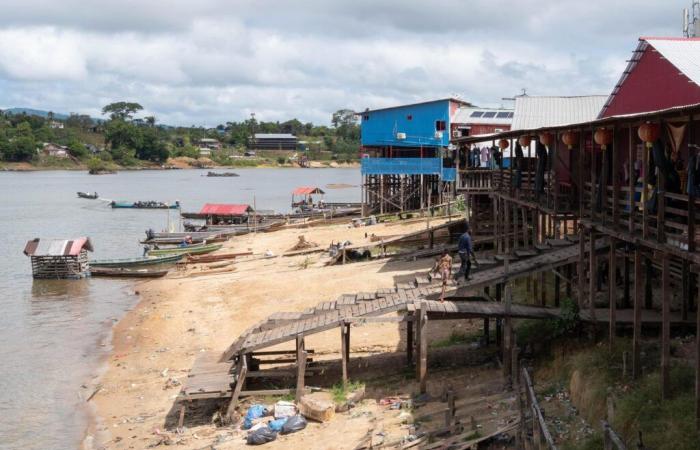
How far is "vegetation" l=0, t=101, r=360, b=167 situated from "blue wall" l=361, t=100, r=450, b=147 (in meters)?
109

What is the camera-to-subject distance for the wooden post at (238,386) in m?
Answer: 16.7

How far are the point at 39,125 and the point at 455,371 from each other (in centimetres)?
16415

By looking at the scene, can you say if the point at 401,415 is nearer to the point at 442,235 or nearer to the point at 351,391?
the point at 351,391

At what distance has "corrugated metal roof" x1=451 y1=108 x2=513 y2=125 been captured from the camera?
44.4 metres

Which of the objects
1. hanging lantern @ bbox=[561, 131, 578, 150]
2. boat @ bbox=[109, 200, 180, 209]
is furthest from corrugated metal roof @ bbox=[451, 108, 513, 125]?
boat @ bbox=[109, 200, 180, 209]

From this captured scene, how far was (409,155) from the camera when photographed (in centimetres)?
5141

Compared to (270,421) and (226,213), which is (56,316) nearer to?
(270,421)

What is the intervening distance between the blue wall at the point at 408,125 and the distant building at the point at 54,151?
11784 centimetres

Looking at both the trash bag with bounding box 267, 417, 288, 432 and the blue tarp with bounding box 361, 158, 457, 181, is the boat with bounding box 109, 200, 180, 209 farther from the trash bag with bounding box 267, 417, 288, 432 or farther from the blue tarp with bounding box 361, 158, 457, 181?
the trash bag with bounding box 267, 417, 288, 432

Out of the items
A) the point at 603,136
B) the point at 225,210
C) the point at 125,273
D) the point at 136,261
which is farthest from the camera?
the point at 225,210

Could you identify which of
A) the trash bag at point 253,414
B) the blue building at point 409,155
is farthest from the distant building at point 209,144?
the trash bag at point 253,414

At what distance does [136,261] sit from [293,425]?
2783cm

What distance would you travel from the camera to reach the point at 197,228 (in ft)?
182

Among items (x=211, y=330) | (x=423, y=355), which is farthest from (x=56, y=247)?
(x=423, y=355)
